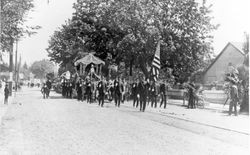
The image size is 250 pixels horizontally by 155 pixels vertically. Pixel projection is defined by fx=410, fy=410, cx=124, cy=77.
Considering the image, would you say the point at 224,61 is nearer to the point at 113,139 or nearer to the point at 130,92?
the point at 130,92

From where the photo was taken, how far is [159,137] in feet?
36.3

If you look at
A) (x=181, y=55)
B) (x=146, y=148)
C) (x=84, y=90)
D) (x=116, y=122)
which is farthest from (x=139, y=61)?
(x=146, y=148)

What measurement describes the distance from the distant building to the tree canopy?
77.3 feet

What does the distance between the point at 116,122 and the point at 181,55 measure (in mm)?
21245

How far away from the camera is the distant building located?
6054 centimetres

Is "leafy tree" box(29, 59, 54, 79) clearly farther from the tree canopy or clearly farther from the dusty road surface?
the dusty road surface

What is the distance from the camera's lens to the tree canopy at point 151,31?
108 feet

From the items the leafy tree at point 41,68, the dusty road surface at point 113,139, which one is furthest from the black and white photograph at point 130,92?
the leafy tree at point 41,68

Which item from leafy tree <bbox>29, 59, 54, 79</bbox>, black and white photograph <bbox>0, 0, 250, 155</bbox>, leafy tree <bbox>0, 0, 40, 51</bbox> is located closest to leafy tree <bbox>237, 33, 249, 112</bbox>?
black and white photograph <bbox>0, 0, 250, 155</bbox>

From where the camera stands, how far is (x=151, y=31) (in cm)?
3197

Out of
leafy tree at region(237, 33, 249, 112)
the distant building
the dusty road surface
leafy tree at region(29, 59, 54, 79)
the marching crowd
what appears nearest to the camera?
the dusty road surface

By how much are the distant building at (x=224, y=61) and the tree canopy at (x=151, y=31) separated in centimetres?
2357

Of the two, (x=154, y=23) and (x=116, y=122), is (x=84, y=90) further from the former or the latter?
(x=116, y=122)

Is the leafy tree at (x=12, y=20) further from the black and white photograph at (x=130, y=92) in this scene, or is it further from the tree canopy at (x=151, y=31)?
the tree canopy at (x=151, y=31)
